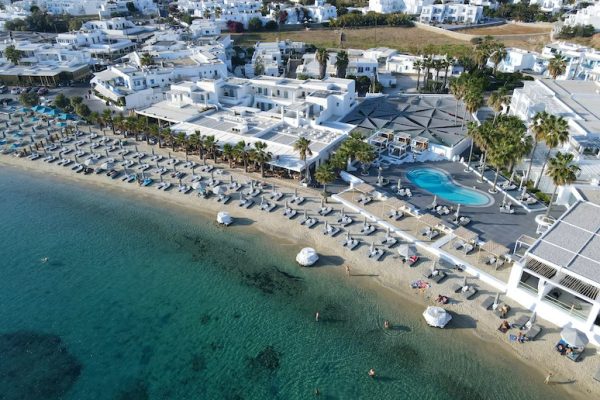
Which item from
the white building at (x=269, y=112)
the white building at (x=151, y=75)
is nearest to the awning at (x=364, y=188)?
the white building at (x=269, y=112)

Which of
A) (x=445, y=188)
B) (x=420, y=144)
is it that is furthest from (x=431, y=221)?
(x=420, y=144)

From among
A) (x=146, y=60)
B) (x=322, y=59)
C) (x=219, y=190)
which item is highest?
(x=322, y=59)

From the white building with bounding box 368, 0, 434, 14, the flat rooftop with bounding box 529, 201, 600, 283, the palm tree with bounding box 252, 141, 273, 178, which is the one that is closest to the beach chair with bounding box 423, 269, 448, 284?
the flat rooftop with bounding box 529, 201, 600, 283

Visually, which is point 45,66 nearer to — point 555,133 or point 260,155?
point 260,155

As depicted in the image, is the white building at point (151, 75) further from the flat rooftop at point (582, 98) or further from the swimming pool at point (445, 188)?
the flat rooftop at point (582, 98)

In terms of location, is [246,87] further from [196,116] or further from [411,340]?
[411,340]

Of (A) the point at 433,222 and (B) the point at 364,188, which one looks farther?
(B) the point at 364,188

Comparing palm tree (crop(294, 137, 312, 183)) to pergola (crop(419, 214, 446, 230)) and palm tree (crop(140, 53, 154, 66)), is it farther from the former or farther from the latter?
palm tree (crop(140, 53, 154, 66))
